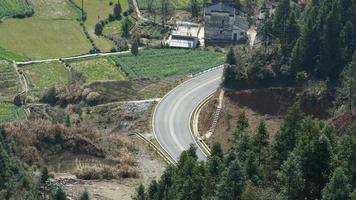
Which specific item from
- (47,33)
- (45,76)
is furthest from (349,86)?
(47,33)

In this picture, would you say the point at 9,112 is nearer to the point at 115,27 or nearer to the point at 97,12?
the point at 115,27

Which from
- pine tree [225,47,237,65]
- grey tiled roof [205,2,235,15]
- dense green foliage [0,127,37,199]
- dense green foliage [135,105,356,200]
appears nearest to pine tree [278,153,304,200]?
dense green foliage [135,105,356,200]

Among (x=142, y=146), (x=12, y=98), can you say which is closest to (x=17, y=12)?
(x=12, y=98)

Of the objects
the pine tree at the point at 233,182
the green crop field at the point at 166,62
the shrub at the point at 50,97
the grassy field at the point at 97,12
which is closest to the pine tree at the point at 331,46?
the green crop field at the point at 166,62

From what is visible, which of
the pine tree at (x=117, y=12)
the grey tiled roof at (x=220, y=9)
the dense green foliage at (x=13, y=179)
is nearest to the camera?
the dense green foliage at (x=13, y=179)

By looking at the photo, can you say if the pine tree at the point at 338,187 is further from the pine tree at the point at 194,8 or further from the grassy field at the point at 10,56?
the pine tree at the point at 194,8

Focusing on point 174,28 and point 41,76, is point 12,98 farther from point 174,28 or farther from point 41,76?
point 174,28

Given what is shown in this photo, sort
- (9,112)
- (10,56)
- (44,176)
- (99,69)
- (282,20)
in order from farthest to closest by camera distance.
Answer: (10,56) < (99,69) < (9,112) < (282,20) < (44,176)
